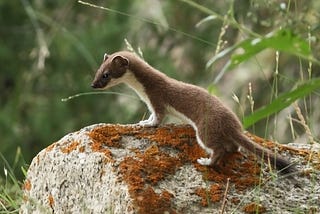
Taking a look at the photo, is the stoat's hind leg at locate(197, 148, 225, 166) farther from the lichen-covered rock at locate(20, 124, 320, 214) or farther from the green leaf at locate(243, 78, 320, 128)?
the green leaf at locate(243, 78, 320, 128)

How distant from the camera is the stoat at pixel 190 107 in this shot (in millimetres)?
4180

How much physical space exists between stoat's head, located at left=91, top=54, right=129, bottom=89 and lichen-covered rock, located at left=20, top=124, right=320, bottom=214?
0.59 meters

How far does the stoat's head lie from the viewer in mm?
4941

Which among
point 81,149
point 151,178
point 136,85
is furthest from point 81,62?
point 151,178

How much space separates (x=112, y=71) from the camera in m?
4.95

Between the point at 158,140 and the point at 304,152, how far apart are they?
31.3 inches

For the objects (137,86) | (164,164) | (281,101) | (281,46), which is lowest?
(164,164)

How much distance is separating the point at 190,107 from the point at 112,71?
72cm

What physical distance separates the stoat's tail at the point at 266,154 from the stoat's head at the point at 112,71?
1026mm

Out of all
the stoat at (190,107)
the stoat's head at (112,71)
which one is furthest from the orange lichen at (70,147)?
the stoat's head at (112,71)

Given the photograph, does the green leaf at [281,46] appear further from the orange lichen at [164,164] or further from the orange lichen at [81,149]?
the orange lichen at [81,149]

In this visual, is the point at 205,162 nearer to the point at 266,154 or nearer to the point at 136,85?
the point at 266,154

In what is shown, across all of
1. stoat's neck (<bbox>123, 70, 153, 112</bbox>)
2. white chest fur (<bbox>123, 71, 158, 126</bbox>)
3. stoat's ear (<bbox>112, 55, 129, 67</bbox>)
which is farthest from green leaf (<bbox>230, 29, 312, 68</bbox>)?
stoat's ear (<bbox>112, 55, 129, 67</bbox>)

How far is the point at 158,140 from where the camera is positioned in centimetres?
429
